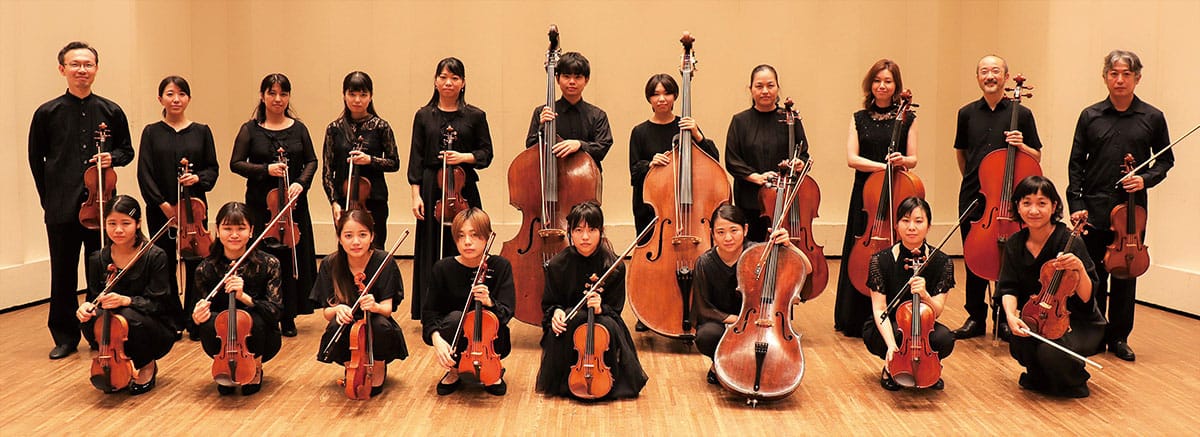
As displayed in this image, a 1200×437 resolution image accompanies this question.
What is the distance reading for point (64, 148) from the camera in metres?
4.24

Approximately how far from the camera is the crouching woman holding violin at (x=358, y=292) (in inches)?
140

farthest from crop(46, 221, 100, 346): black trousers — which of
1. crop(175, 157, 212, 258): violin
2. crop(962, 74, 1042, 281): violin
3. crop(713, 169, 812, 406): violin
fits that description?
crop(962, 74, 1042, 281): violin

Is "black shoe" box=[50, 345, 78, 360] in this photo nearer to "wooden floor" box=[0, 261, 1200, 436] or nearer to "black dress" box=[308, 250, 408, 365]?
"wooden floor" box=[0, 261, 1200, 436]

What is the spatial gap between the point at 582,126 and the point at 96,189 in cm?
205

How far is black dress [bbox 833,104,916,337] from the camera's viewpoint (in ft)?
14.6

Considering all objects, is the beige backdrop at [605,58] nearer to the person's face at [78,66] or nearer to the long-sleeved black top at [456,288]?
the person's face at [78,66]

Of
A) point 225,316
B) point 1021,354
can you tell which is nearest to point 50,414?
point 225,316

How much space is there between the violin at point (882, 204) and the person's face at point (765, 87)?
56 cm

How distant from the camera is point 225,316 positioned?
138 inches

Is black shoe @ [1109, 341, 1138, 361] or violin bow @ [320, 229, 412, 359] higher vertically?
violin bow @ [320, 229, 412, 359]

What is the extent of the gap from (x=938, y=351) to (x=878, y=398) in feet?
0.98

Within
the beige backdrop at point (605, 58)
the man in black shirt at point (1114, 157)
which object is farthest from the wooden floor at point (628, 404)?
the beige backdrop at point (605, 58)

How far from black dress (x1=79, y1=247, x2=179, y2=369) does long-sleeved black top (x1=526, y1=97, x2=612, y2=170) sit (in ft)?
5.28

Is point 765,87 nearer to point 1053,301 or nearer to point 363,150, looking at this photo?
point 1053,301
